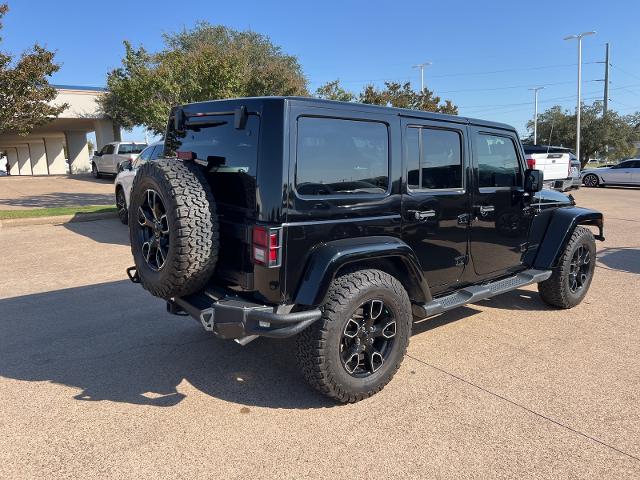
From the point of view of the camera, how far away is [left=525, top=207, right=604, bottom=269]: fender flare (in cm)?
496

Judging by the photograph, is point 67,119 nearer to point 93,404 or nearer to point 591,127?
point 93,404

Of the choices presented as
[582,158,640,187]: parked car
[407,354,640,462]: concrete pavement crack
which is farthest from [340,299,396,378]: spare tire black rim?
[582,158,640,187]: parked car

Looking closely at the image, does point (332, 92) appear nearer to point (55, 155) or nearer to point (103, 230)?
point (103, 230)

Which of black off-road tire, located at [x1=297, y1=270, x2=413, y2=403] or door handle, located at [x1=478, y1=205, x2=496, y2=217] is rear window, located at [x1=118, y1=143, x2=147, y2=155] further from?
black off-road tire, located at [x1=297, y1=270, x2=413, y2=403]

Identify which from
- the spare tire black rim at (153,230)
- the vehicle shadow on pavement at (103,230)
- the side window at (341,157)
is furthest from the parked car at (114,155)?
the side window at (341,157)

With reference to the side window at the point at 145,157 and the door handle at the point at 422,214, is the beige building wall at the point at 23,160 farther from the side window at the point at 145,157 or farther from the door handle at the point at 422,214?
the door handle at the point at 422,214

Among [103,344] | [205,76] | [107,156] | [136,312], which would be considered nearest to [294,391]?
[103,344]

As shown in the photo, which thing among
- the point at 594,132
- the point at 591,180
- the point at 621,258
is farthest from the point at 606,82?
the point at 621,258

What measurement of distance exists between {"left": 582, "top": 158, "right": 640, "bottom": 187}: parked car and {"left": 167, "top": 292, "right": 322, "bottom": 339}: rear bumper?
25328 millimetres

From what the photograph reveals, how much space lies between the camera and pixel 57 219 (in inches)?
426

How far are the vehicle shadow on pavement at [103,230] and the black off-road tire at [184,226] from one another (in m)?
6.15

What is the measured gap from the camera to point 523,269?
16.4 feet

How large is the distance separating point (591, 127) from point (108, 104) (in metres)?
36.8

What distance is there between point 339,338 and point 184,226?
3.97 feet
